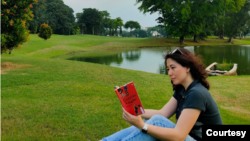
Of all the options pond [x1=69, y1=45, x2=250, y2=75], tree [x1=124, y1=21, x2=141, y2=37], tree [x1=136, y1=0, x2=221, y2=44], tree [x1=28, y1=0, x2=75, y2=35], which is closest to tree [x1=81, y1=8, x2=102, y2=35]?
tree [x1=28, y1=0, x2=75, y2=35]

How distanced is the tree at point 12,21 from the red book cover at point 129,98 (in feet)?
30.1

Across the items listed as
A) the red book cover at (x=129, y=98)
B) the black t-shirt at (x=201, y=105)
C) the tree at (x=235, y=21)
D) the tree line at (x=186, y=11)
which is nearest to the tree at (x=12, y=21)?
the red book cover at (x=129, y=98)

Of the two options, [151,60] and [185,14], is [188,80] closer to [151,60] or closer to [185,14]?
[151,60]

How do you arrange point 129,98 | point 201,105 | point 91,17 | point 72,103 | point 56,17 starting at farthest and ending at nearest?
point 91,17
point 56,17
point 72,103
point 129,98
point 201,105

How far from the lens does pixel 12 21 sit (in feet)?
32.3

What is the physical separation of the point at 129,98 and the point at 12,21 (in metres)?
9.66

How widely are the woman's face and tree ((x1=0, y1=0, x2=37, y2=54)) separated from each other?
30.4 ft

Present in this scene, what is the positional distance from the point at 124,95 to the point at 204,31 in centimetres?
4503

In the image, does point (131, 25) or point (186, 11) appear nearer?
point (186, 11)

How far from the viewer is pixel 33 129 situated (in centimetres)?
395

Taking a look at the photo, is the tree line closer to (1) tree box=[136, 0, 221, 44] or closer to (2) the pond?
(1) tree box=[136, 0, 221, 44]

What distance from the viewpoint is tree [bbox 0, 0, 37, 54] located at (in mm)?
9661

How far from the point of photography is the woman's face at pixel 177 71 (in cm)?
215

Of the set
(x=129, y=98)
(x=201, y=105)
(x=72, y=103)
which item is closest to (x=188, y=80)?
(x=201, y=105)
